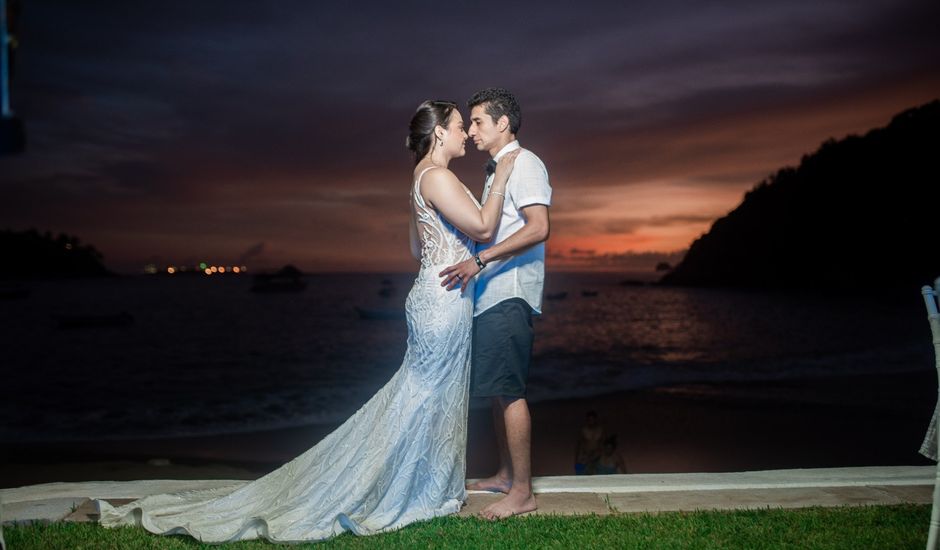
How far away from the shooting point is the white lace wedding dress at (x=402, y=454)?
3.87m

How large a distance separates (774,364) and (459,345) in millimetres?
26484

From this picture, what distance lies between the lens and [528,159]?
3965mm

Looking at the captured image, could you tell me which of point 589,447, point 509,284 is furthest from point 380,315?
point 509,284

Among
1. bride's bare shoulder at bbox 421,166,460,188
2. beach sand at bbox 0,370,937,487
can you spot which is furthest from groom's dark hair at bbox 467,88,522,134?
beach sand at bbox 0,370,937,487

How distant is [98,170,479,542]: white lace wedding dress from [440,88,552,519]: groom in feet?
0.40

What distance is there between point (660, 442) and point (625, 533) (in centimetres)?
1109

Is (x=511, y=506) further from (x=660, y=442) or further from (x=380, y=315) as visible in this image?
(x=380, y=315)

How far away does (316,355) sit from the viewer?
3528 centimetres

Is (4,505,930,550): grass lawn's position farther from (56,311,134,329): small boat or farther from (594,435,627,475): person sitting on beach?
(56,311,134,329): small boat

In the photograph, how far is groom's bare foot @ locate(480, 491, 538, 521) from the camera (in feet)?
13.0

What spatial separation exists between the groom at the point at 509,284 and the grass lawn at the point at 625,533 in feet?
1.04

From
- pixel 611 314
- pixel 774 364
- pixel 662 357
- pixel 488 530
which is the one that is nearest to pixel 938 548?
pixel 488 530

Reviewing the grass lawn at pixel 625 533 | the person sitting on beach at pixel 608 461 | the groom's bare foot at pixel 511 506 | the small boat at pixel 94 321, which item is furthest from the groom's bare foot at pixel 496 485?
the small boat at pixel 94 321

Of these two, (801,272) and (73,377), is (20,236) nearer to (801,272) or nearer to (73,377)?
(73,377)
